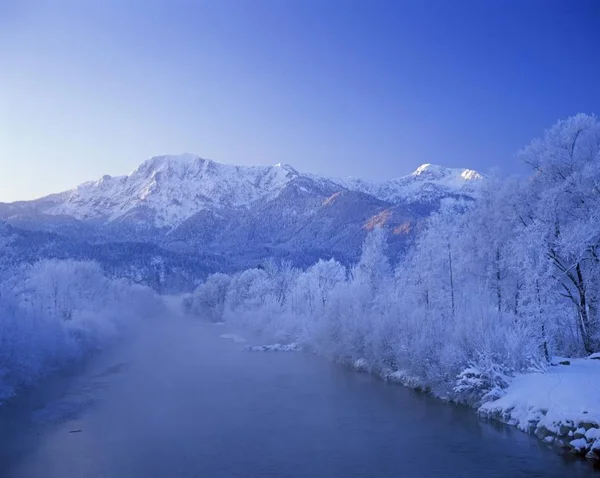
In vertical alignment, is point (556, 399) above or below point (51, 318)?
below

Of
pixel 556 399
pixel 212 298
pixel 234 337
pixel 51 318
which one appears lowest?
pixel 234 337

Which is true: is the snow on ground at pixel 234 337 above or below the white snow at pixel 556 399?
below

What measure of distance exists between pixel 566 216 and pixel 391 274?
3082 cm

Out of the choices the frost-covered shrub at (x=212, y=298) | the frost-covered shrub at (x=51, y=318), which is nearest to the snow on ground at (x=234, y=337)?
the frost-covered shrub at (x=51, y=318)

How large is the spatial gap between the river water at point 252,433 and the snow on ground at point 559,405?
87 centimetres

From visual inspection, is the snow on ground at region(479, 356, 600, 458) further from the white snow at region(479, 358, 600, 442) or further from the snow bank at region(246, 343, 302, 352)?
the snow bank at region(246, 343, 302, 352)

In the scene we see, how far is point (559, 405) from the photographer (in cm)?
2109

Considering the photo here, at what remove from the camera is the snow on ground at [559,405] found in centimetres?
1959

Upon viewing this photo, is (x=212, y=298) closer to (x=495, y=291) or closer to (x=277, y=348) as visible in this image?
(x=277, y=348)

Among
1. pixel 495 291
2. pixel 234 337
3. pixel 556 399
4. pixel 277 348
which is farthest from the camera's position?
pixel 234 337

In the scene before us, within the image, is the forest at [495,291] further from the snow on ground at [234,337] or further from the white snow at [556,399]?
the snow on ground at [234,337]

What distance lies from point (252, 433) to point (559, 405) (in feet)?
44.2

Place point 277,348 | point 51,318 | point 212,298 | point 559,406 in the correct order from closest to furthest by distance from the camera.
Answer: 1. point 559,406
2. point 51,318
3. point 277,348
4. point 212,298

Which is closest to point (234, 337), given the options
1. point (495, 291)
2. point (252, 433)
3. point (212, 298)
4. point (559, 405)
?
point (212, 298)
